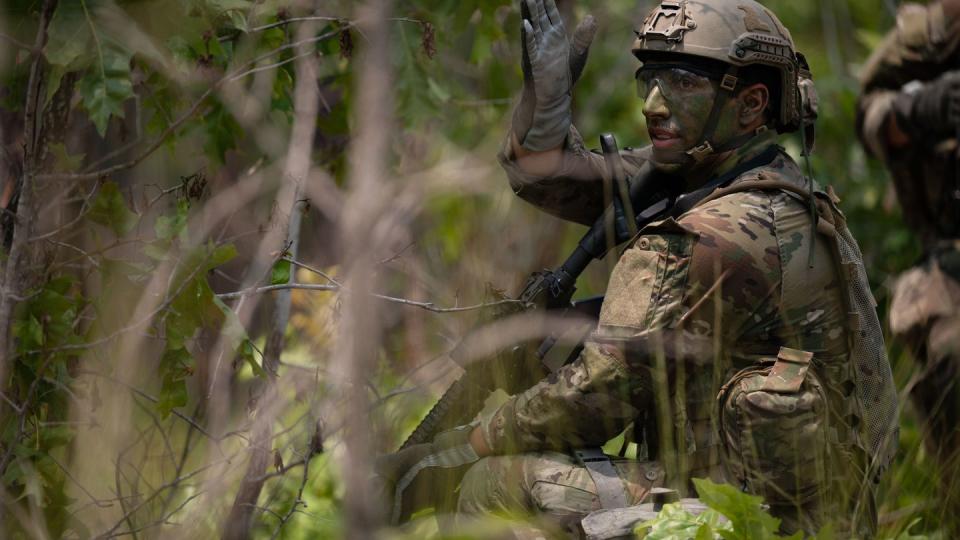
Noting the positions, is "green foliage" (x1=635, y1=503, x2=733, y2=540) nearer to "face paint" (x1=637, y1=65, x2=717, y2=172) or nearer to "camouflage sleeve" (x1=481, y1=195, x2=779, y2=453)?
"camouflage sleeve" (x1=481, y1=195, x2=779, y2=453)

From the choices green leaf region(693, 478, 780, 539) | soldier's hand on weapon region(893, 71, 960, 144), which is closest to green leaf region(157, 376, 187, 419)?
green leaf region(693, 478, 780, 539)

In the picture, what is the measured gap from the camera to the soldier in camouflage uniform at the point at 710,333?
12.1ft

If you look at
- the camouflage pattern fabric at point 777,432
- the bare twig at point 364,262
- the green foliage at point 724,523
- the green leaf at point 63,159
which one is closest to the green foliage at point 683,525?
the green foliage at point 724,523

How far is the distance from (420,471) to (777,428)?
1075 mm

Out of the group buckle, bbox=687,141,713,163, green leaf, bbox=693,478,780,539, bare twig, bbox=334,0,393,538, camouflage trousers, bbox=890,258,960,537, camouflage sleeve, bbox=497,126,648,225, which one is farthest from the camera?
camouflage trousers, bbox=890,258,960,537

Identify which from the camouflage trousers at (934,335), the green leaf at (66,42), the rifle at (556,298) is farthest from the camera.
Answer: the camouflage trousers at (934,335)

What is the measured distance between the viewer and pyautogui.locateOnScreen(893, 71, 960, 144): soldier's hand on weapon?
650 cm

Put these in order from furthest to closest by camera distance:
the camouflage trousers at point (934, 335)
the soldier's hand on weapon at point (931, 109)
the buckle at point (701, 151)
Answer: the soldier's hand on weapon at point (931, 109) → the camouflage trousers at point (934, 335) → the buckle at point (701, 151)

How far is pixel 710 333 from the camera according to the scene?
373cm

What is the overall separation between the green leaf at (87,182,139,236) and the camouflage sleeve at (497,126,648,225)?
116 cm

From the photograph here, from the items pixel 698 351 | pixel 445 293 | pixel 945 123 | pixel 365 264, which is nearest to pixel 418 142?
pixel 445 293

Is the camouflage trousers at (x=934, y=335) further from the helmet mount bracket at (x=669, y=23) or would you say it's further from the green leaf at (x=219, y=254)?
the green leaf at (x=219, y=254)

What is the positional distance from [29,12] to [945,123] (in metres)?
4.51

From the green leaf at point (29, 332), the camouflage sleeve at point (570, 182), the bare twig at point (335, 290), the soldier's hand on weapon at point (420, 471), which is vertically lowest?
the soldier's hand on weapon at point (420, 471)
